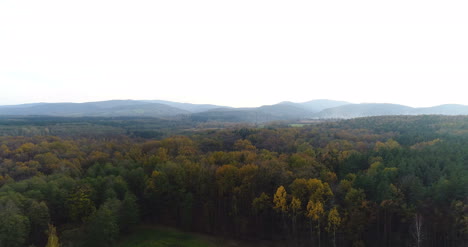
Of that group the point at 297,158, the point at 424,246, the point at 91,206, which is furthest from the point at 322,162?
the point at 91,206

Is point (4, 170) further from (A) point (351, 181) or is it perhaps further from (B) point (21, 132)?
(B) point (21, 132)

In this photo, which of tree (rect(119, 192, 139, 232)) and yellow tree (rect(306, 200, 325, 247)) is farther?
tree (rect(119, 192, 139, 232))

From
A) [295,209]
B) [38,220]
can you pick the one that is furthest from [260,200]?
[38,220]

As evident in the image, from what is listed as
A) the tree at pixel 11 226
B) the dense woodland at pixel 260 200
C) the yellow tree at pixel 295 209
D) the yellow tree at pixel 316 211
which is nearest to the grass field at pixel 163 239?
the dense woodland at pixel 260 200

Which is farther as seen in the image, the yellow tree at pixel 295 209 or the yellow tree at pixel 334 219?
the yellow tree at pixel 295 209

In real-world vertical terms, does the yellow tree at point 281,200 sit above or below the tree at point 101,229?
above

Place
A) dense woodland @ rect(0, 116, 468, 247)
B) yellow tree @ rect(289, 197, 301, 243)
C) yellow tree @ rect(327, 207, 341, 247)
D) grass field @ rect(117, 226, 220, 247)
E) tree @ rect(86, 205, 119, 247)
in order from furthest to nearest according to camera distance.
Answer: grass field @ rect(117, 226, 220, 247), tree @ rect(86, 205, 119, 247), yellow tree @ rect(289, 197, 301, 243), dense woodland @ rect(0, 116, 468, 247), yellow tree @ rect(327, 207, 341, 247)

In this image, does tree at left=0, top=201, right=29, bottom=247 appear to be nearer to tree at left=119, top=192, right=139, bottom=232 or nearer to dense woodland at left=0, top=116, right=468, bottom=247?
dense woodland at left=0, top=116, right=468, bottom=247

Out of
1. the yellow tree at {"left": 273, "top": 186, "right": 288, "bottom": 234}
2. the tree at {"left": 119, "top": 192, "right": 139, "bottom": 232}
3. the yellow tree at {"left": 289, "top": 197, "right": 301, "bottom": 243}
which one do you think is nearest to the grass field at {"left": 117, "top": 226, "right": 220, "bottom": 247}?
the tree at {"left": 119, "top": 192, "right": 139, "bottom": 232}

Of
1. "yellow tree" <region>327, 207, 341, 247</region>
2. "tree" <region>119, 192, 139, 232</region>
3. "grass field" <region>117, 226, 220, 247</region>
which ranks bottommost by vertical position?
"grass field" <region>117, 226, 220, 247</region>

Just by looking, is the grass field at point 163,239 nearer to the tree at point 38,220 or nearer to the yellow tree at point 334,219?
the tree at point 38,220
